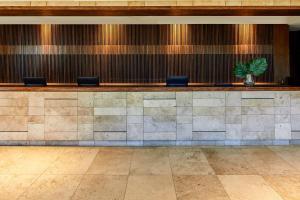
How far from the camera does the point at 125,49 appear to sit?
962 cm

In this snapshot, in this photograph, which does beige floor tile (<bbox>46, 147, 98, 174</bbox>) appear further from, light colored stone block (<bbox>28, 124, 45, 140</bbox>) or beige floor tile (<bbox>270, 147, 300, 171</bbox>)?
beige floor tile (<bbox>270, 147, 300, 171</bbox>)

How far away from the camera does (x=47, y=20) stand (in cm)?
888

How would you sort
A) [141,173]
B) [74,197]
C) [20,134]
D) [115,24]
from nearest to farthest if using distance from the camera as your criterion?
[74,197], [141,173], [20,134], [115,24]

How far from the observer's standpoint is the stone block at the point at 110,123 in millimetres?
5914

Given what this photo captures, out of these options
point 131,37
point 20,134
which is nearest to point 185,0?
point 131,37

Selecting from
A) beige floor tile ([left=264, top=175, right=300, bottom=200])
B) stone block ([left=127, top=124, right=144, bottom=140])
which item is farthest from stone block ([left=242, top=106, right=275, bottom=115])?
stone block ([left=127, top=124, right=144, bottom=140])

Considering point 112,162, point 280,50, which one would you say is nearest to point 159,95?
point 112,162

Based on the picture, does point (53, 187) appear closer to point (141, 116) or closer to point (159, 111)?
point (141, 116)

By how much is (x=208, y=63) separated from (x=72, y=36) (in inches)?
170

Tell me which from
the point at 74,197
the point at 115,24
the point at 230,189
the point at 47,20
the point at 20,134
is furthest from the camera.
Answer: the point at 115,24

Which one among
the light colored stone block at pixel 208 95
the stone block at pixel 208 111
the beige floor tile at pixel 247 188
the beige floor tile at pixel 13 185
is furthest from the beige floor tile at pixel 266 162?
the beige floor tile at pixel 13 185

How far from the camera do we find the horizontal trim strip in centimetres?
958

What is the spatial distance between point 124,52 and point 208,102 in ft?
14.6

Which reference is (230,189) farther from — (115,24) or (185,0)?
(115,24)
